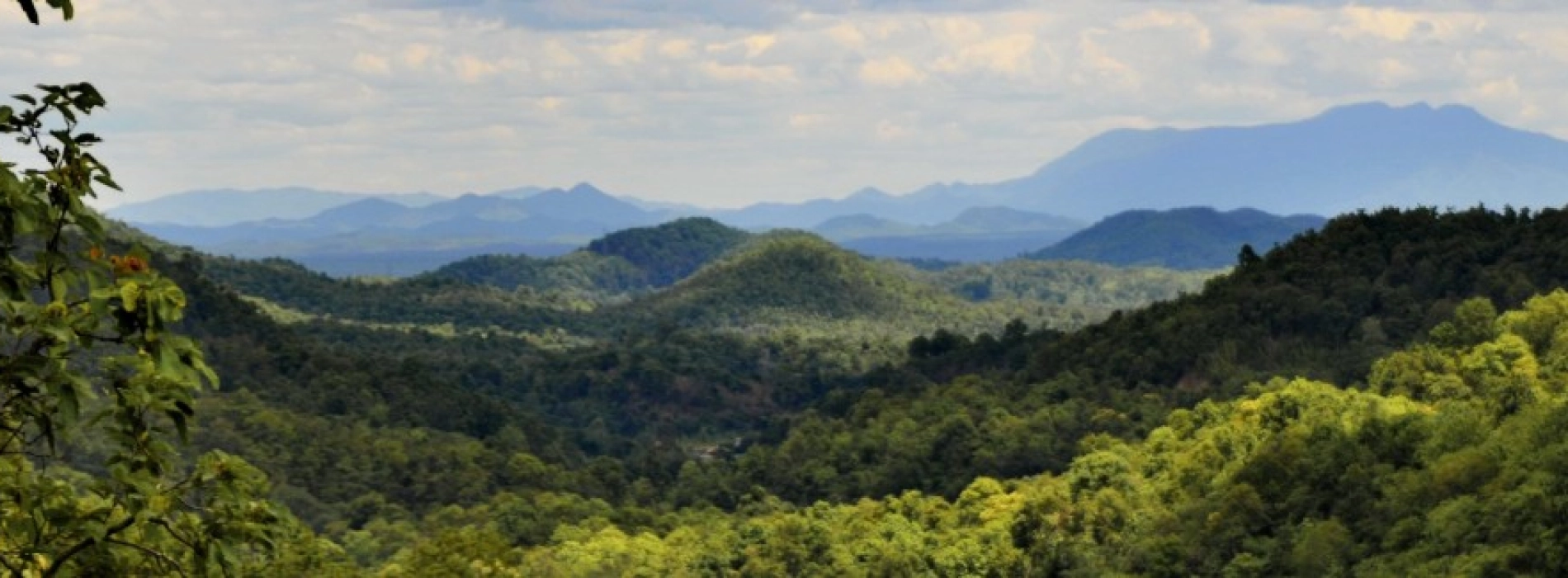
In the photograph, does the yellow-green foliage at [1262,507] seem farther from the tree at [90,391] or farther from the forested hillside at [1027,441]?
the tree at [90,391]

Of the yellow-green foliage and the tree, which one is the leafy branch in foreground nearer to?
the tree

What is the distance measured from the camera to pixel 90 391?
11.5 meters

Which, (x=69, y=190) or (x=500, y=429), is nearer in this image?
(x=69, y=190)

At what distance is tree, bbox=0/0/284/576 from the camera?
438 inches

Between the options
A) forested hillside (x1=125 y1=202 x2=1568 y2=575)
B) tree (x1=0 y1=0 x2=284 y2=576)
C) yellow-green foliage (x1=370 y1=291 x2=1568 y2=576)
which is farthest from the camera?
forested hillside (x1=125 y1=202 x2=1568 y2=575)

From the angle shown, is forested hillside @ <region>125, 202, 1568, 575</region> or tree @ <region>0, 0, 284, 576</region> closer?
tree @ <region>0, 0, 284, 576</region>

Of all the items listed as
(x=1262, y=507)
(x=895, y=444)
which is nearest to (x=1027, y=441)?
(x=895, y=444)

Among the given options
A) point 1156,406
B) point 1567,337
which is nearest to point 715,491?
point 1156,406

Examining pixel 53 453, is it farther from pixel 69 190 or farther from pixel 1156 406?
pixel 1156 406

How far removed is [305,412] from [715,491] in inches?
1270

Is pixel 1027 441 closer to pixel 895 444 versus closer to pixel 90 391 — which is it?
pixel 895 444

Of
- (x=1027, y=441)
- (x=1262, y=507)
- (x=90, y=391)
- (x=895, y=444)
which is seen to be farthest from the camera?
(x=895, y=444)

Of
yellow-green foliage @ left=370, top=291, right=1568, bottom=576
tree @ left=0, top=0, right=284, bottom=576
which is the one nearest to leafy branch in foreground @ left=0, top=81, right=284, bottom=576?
tree @ left=0, top=0, right=284, bottom=576

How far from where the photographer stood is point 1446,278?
97.1 metres
